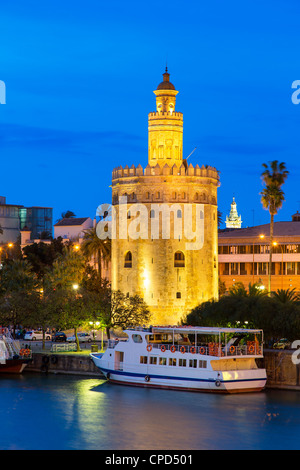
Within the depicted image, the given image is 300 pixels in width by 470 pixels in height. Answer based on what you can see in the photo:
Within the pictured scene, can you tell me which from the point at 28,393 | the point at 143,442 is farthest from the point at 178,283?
the point at 143,442

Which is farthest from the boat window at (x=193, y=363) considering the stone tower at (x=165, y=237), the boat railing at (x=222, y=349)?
the stone tower at (x=165, y=237)

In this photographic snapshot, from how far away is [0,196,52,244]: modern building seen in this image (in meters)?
132

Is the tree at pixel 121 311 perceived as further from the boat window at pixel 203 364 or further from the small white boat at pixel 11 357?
the boat window at pixel 203 364

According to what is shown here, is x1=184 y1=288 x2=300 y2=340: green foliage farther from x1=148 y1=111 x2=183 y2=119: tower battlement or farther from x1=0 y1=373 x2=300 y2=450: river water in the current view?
x1=148 y1=111 x2=183 y2=119: tower battlement

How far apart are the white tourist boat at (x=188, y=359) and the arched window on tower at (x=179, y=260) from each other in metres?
17.1

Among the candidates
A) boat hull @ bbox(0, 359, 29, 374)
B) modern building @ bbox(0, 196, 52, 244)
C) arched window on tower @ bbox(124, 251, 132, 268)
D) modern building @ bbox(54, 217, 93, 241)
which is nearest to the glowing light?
arched window on tower @ bbox(124, 251, 132, 268)

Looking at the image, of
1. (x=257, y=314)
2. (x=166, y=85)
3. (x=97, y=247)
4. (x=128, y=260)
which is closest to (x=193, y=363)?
(x=257, y=314)

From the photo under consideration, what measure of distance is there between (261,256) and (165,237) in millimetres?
18817

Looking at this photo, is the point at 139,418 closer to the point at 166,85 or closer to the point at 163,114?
the point at 163,114

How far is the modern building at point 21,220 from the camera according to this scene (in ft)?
433

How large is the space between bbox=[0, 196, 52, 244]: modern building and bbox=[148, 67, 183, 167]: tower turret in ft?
178

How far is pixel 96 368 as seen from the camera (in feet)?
184

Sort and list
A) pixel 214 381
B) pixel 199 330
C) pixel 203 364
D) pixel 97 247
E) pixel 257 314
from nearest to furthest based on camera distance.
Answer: pixel 214 381 → pixel 203 364 → pixel 199 330 → pixel 257 314 → pixel 97 247
